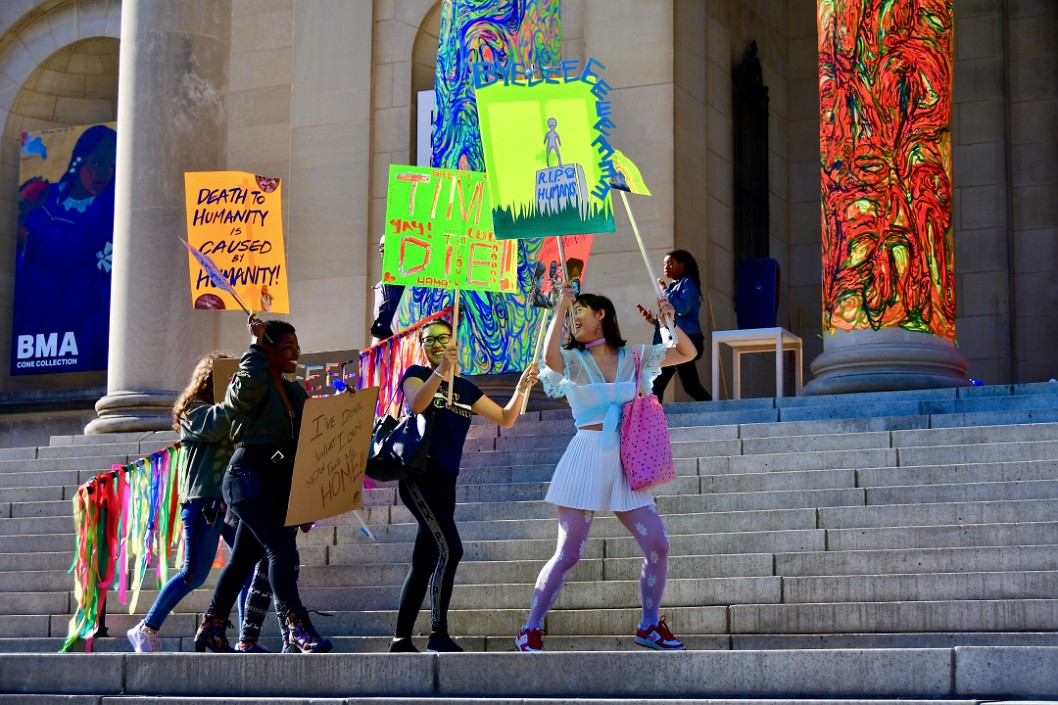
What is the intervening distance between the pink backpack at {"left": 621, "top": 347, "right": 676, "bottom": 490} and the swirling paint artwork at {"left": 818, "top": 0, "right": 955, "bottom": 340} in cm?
549

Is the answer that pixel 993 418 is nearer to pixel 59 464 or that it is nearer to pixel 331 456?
pixel 331 456

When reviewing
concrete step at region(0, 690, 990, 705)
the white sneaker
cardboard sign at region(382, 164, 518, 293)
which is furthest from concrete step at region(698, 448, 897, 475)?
concrete step at region(0, 690, 990, 705)

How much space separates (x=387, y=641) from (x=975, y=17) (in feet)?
44.8

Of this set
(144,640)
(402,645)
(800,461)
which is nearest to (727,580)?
(402,645)

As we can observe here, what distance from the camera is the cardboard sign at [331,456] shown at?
31.1ft

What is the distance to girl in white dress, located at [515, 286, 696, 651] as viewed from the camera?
8.62m

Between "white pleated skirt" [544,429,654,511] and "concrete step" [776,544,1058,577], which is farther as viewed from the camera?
"concrete step" [776,544,1058,577]

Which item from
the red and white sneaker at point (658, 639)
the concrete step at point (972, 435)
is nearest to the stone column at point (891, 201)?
the concrete step at point (972, 435)

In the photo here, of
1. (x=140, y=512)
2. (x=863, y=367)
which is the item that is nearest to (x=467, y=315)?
A: (x=863, y=367)

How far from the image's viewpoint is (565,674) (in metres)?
7.95

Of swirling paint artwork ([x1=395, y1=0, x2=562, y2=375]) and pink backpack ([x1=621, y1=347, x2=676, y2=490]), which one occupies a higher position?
swirling paint artwork ([x1=395, y1=0, x2=562, y2=375])

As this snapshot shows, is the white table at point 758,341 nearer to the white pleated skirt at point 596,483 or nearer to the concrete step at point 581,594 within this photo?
the concrete step at point 581,594

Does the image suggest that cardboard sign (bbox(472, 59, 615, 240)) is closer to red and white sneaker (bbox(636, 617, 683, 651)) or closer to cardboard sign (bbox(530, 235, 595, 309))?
red and white sneaker (bbox(636, 617, 683, 651))

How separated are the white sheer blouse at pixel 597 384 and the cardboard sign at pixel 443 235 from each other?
3.10 metres
